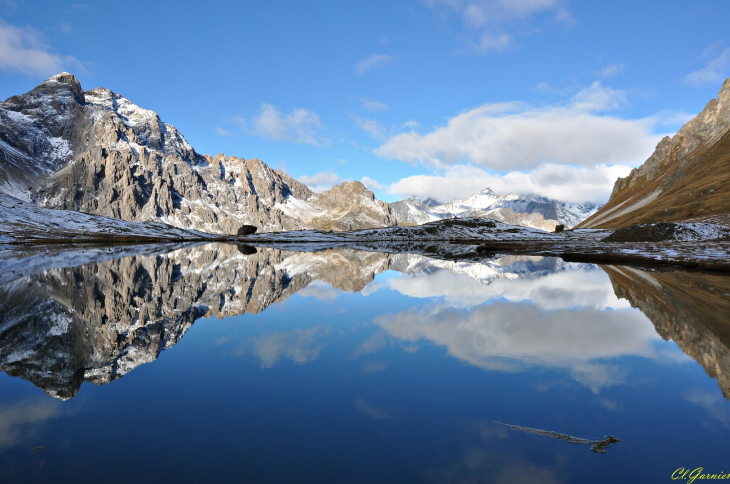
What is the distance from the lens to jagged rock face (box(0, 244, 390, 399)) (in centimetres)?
1435

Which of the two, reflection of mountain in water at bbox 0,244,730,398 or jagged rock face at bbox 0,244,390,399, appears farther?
reflection of mountain in water at bbox 0,244,730,398

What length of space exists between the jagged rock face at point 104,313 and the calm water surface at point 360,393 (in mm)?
152

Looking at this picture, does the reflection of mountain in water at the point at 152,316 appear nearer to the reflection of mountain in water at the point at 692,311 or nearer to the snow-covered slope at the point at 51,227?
the reflection of mountain in water at the point at 692,311

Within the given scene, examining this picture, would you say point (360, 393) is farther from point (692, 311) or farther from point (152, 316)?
point (692, 311)

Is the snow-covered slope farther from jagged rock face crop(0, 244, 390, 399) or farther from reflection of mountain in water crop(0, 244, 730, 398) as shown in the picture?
reflection of mountain in water crop(0, 244, 730, 398)

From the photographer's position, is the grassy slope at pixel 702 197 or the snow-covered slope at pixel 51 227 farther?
the grassy slope at pixel 702 197

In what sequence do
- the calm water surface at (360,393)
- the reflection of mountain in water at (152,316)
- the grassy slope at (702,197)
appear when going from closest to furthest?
1. the calm water surface at (360,393)
2. the reflection of mountain in water at (152,316)
3. the grassy slope at (702,197)

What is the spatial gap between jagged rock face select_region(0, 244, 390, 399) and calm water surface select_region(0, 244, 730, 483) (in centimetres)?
15

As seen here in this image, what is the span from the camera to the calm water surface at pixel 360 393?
842cm

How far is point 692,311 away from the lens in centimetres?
2306

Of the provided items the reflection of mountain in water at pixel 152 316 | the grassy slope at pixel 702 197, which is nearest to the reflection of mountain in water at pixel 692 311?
the reflection of mountain in water at pixel 152 316
